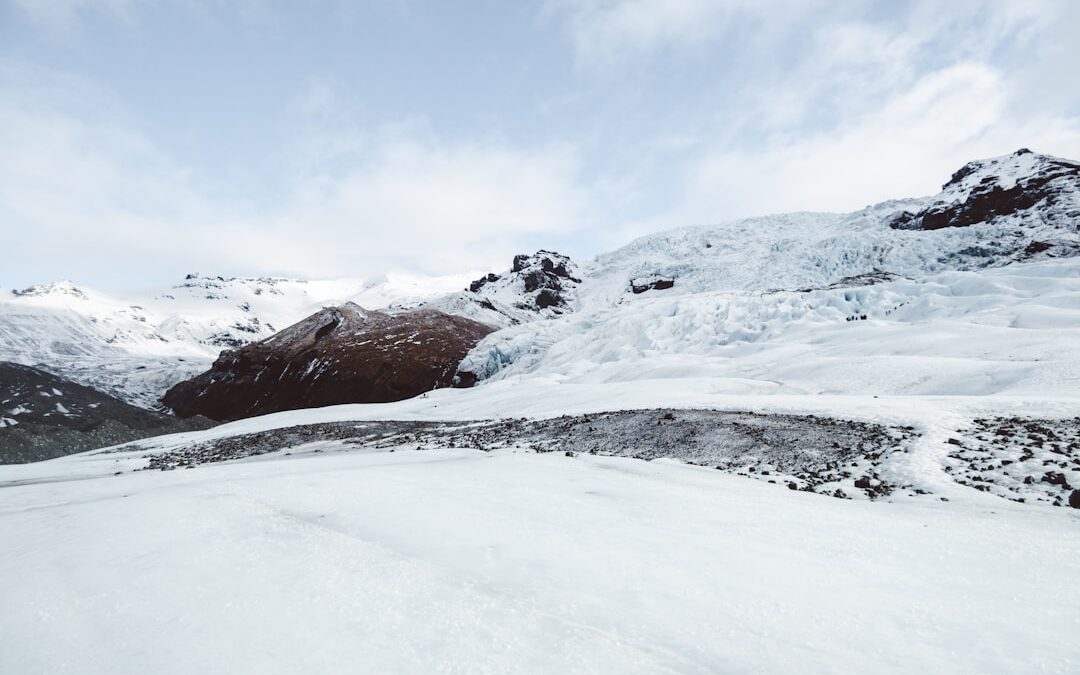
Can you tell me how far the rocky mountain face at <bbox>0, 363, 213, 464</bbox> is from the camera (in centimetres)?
3101

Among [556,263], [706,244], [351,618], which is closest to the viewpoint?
[351,618]

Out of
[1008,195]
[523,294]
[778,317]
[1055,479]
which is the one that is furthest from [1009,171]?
[1055,479]

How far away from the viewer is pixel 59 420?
55719 millimetres

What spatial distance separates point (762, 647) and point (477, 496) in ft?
17.4

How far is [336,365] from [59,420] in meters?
28.2

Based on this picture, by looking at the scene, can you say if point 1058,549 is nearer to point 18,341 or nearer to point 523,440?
point 523,440

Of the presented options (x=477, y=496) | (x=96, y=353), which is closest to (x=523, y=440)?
(x=477, y=496)

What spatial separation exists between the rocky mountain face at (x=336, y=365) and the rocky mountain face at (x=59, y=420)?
1221 centimetres

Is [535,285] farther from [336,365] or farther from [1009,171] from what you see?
[1009,171]

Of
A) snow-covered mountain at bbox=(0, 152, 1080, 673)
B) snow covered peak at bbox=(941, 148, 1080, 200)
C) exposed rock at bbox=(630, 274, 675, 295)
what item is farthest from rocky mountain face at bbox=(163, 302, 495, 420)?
snow covered peak at bbox=(941, 148, 1080, 200)

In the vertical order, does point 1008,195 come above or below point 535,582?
above

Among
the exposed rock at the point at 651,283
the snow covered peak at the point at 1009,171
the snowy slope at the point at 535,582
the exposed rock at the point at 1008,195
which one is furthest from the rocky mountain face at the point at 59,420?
the snow covered peak at the point at 1009,171

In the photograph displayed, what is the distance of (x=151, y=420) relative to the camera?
59438mm

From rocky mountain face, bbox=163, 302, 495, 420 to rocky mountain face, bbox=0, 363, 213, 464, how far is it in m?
12.2
